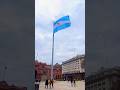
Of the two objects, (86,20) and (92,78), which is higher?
(86,20)

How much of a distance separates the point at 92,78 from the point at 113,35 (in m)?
1.15

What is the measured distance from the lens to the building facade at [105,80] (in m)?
7.95

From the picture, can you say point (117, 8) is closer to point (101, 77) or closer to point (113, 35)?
point (113, 35)

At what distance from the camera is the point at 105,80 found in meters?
8.14

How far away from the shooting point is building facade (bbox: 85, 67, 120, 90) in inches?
313
